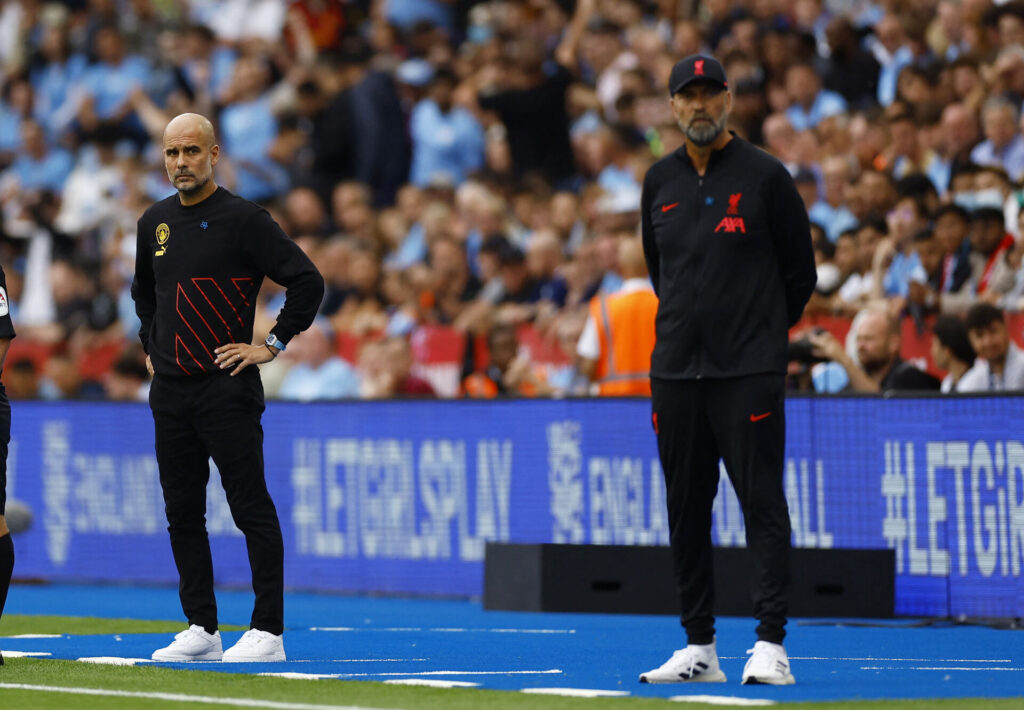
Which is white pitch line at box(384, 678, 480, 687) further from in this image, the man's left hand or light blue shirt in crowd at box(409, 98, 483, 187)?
light blue shirt in crowd at box(409, 98, 483, 187)

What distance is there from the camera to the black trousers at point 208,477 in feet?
26.9

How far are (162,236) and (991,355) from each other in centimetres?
554

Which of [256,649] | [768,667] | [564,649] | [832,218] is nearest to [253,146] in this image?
[832,218]

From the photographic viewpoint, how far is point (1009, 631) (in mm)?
10367

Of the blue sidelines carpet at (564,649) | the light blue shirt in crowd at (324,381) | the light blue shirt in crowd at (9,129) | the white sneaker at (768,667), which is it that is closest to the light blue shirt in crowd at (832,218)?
the blue sidelines carpet at (564,649)

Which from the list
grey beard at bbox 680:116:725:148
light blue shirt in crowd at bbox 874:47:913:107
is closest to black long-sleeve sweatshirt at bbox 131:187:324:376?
grey beard at bbox 680:116:725:148

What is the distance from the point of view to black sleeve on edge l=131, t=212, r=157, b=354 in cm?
851

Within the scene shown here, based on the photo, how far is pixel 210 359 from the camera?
8.20 metres

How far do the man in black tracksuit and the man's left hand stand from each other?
189 cm

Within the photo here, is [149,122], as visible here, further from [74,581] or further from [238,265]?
[238,265]

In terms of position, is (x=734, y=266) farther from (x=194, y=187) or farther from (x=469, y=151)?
(x=469, y=151)

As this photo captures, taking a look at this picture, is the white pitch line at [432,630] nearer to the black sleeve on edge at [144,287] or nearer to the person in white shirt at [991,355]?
the black sleeve on edge at [144,287]

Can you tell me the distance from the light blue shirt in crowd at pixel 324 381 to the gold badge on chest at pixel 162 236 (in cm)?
717

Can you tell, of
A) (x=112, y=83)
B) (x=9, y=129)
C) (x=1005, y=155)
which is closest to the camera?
(x=1005, y=155)
